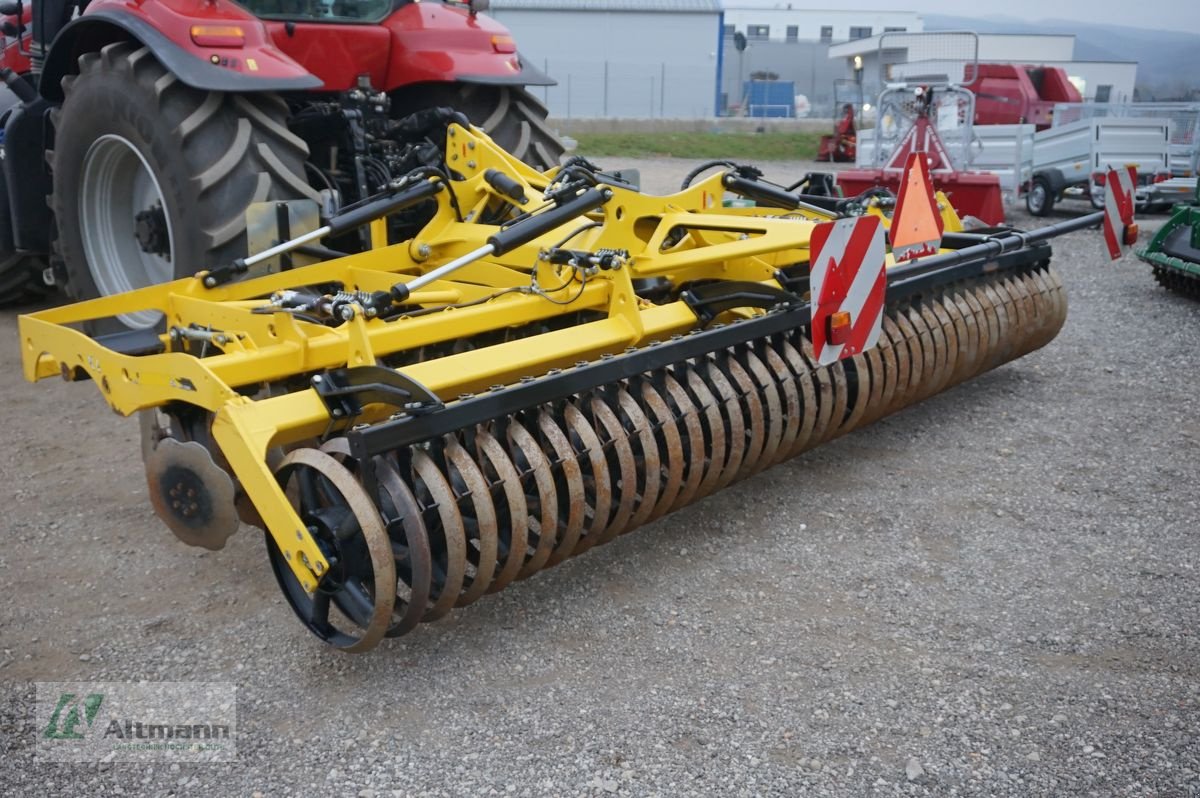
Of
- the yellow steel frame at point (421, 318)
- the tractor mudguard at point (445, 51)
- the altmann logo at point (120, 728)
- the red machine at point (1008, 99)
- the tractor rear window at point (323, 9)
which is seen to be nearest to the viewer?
the altmann logo at point (120, 728)

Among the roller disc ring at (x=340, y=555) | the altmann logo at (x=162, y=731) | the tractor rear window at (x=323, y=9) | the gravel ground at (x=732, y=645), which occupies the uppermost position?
the tractor rear window at (x=323, y=9)

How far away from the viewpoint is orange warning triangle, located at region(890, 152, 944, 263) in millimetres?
3865

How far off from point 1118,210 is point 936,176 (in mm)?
4299

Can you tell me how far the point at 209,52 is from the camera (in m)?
3.73

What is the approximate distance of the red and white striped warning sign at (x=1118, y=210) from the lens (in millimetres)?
4574

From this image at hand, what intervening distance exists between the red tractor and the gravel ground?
0.98 m

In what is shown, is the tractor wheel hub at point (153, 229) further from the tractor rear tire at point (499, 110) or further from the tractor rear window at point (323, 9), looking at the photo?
the tractor rear tire at point (499, 110)

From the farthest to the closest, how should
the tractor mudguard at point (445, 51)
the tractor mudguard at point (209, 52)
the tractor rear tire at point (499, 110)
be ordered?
the tractor rear tire at point (499, 110) → the tractor mudguard at point (445, 51) → the tractor mudguard at point (209, 52)

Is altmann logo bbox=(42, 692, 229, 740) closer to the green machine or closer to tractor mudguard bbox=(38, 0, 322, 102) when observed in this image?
tractor mudguard bbox=(38, 0, 322, 102)

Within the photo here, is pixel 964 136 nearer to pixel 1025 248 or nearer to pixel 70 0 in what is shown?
pixel 1025 248

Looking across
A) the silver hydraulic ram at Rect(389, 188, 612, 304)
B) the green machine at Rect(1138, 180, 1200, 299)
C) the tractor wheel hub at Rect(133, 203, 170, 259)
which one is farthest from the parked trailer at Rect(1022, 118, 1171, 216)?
the tractor wheel hub at Rect(133, 203, 170, 259)

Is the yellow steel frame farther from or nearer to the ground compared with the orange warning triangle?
nearer to the ground

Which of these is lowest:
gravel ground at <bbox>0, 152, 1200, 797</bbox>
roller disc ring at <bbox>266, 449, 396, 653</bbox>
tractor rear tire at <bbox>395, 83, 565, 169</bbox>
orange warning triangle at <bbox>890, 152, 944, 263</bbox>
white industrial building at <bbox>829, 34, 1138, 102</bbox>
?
gravel ground at <bbox>0, 152, 1200, 797</bbox>

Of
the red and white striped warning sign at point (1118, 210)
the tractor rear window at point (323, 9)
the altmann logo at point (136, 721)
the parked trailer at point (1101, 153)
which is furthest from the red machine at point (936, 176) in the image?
the altmann logo at point (136, 721)
